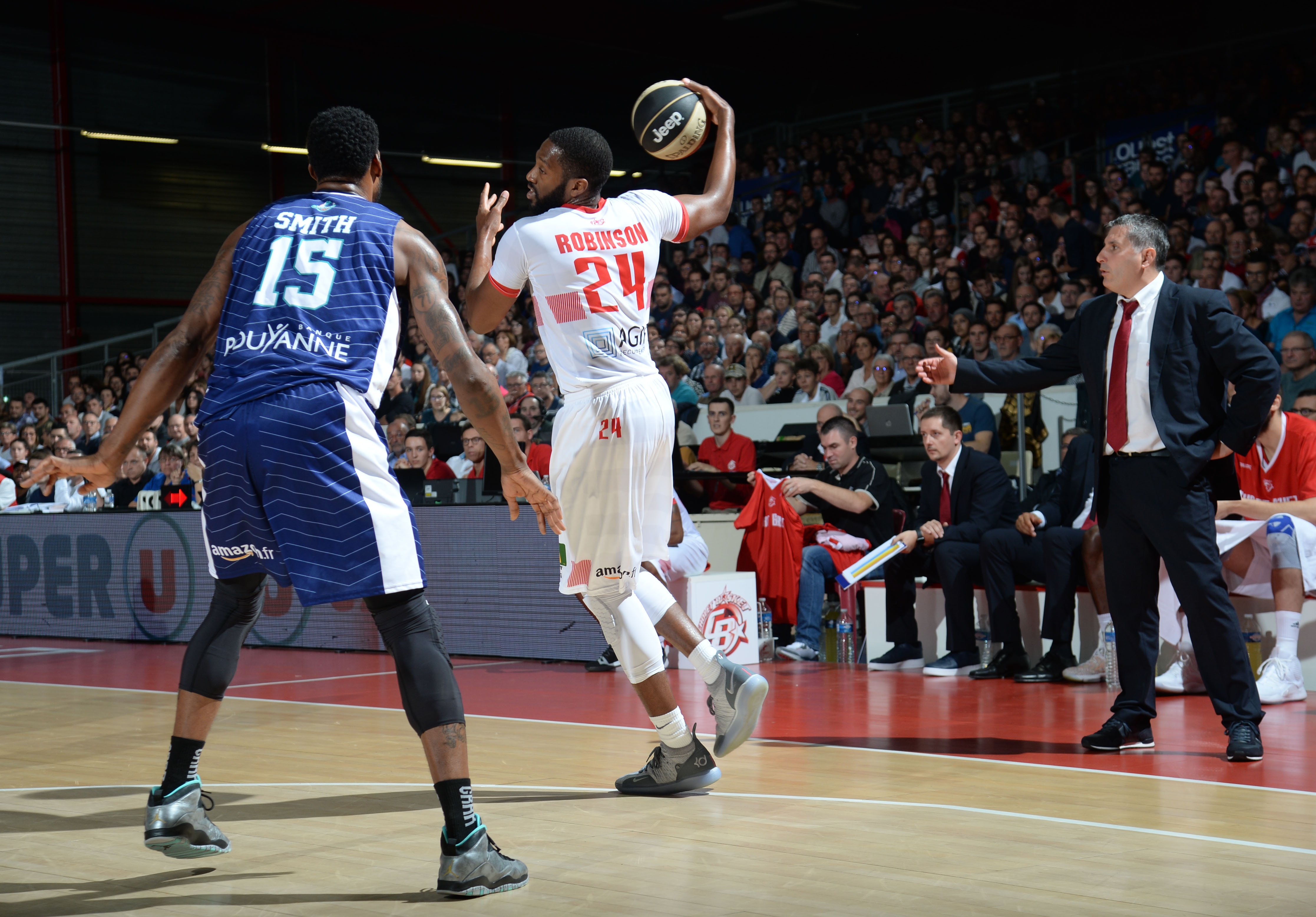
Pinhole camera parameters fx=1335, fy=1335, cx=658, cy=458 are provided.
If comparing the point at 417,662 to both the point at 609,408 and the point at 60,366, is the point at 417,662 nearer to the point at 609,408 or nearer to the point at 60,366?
the point at 609,408

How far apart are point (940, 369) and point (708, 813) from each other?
2027mm

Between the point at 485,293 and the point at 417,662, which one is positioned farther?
the point at 485,293

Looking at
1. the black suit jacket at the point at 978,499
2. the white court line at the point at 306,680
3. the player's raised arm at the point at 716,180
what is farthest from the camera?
the black suit jacket at the point at 978,499

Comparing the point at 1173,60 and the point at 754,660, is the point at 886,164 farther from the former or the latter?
the point at 754,660

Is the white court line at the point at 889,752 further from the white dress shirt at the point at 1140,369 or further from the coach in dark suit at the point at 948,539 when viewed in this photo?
the coach in dark suit at the point at 948,539

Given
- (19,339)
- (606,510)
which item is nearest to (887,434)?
(606,510)

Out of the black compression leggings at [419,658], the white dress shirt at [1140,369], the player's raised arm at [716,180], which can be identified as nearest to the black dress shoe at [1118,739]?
the white dress shirt at [1140,369]

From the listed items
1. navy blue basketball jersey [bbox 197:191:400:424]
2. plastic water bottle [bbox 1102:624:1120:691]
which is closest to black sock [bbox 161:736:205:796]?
navy blue basketball jersey [bbox 197:191:400:424]

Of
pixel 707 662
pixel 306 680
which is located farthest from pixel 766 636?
pixel 707 662

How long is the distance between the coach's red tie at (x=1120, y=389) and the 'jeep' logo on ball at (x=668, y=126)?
1879 millimetres

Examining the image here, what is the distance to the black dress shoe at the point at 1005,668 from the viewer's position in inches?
306

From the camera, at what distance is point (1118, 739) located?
511cm

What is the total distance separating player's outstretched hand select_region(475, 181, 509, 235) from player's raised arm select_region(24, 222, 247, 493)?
3.52ft

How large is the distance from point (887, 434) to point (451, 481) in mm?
3287
